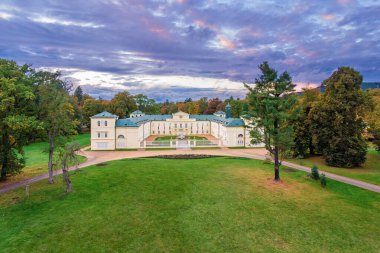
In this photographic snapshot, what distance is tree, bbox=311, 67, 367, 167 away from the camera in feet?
103

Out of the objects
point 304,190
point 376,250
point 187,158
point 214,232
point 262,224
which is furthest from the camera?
point 187,158

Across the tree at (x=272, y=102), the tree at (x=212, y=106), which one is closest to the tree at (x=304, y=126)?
the tree at (x=272, y=102)

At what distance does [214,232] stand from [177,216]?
3022mm

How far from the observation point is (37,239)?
1288 cm

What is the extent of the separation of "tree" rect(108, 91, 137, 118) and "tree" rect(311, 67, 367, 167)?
68.5 meters

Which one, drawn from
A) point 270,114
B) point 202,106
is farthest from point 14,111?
point 202,106

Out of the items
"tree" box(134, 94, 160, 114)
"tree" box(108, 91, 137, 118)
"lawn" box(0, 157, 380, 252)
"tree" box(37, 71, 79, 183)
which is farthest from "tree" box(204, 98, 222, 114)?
"tree" box(37, 71, 79, 183)

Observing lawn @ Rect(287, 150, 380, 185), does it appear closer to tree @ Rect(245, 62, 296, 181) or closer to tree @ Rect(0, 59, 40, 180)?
tree @ Rect(245, 62, 296, 181)

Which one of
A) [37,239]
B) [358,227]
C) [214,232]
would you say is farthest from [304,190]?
[37,239]

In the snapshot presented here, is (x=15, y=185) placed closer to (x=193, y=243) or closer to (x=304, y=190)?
(x=193, y=243)

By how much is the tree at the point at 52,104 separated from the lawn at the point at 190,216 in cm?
523

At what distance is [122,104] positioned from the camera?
8812 cm

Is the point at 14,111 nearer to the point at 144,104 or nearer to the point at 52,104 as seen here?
the point at 52,104

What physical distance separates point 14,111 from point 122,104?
68828 millimetres
